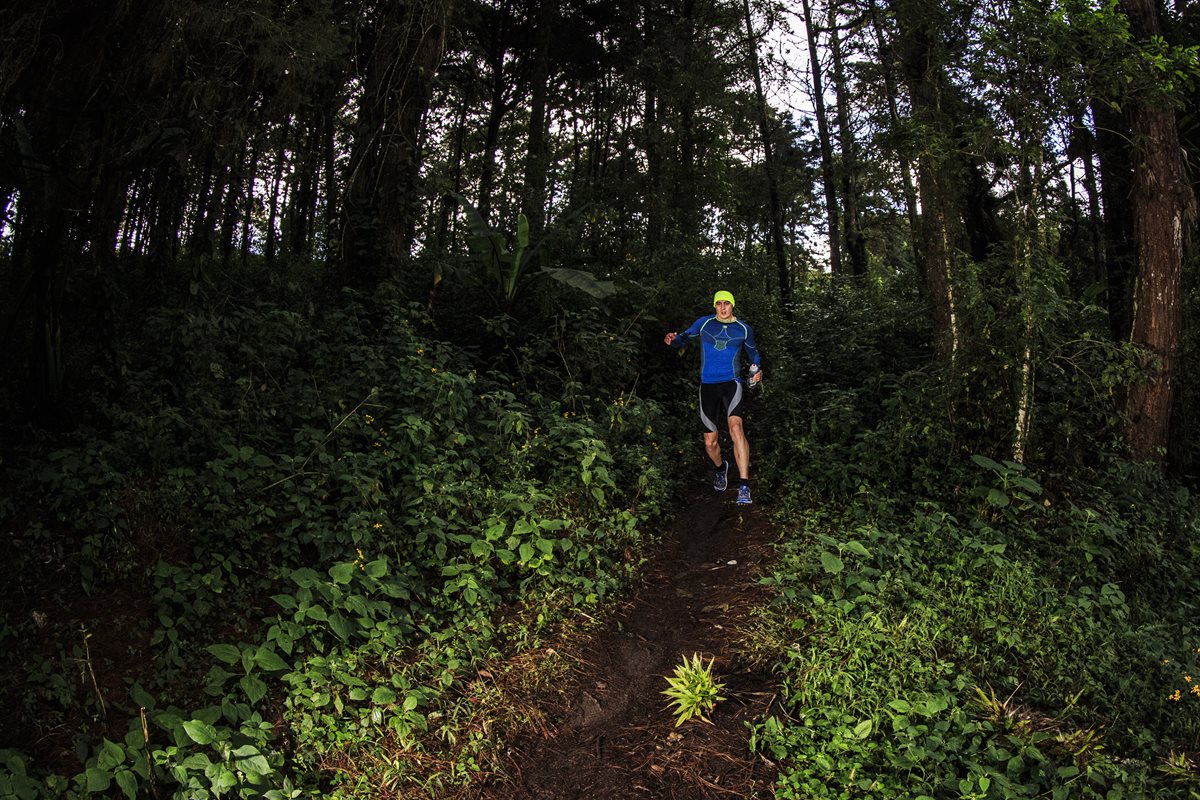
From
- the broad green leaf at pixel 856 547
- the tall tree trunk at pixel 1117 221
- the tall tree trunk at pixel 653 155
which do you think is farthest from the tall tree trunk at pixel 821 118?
the broad green leaf at pixel 856 547

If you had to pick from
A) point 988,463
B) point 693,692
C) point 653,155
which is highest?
point 653,155

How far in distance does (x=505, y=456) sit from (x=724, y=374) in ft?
7.99

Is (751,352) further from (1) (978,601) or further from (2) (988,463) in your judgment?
(1) (978,601)

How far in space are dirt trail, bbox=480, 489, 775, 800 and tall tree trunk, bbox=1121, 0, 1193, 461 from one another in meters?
4.33

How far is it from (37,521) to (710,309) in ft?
32.3

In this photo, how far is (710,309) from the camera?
12.1 meters

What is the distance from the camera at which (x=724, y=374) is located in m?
6.89

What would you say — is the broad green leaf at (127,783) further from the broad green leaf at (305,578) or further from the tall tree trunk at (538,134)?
the tall tree trunk at (538,134)

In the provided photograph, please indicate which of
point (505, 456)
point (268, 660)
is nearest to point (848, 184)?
point (505, 456)

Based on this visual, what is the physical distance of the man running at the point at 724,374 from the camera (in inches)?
266

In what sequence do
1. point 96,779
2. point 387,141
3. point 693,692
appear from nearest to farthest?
point 96,779 → point 693,692 → point 387,141

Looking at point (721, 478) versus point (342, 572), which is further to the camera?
point (721, 478)

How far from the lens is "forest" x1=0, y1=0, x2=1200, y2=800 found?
11.2ft

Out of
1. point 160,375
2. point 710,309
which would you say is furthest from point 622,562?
point 710,309
